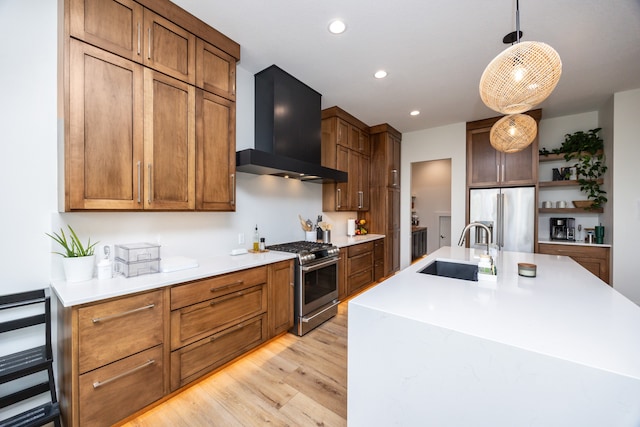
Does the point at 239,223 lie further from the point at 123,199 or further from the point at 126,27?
the point at 126,27

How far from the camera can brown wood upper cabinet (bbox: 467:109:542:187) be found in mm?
3723

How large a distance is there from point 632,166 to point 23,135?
593cm

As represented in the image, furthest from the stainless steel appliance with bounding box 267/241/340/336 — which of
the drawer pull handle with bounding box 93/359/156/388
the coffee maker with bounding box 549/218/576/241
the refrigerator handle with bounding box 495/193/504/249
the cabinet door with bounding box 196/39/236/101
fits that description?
the coffee maker with bounding box 549/218/576/241

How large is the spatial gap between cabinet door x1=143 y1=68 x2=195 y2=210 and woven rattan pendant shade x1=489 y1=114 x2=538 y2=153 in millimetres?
2561

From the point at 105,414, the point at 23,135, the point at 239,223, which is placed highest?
the point at 23,135

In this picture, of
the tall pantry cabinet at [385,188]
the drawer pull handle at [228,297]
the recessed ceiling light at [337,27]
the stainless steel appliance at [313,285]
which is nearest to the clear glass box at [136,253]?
the drawer pull handle at [228,297]

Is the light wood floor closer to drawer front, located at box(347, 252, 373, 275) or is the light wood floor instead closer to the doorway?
drawer front, located at box(347, 252, 373, 275)

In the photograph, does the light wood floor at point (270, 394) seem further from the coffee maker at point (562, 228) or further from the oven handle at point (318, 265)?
the coffee maker at point (562, 228)

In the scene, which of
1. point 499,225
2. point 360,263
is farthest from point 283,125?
point 499,225

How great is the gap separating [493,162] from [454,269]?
274 centimetres

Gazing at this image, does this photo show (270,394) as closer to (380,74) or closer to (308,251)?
(308,251)

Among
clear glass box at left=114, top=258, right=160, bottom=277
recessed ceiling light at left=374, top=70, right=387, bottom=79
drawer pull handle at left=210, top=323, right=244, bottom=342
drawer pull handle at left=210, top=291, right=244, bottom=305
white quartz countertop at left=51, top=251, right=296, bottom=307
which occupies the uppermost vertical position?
recessed ceiling light at left=374, top=70, right=387, bottom=79

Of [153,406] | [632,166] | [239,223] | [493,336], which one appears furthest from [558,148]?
[153,406]

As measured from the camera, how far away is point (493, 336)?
2.90ft
